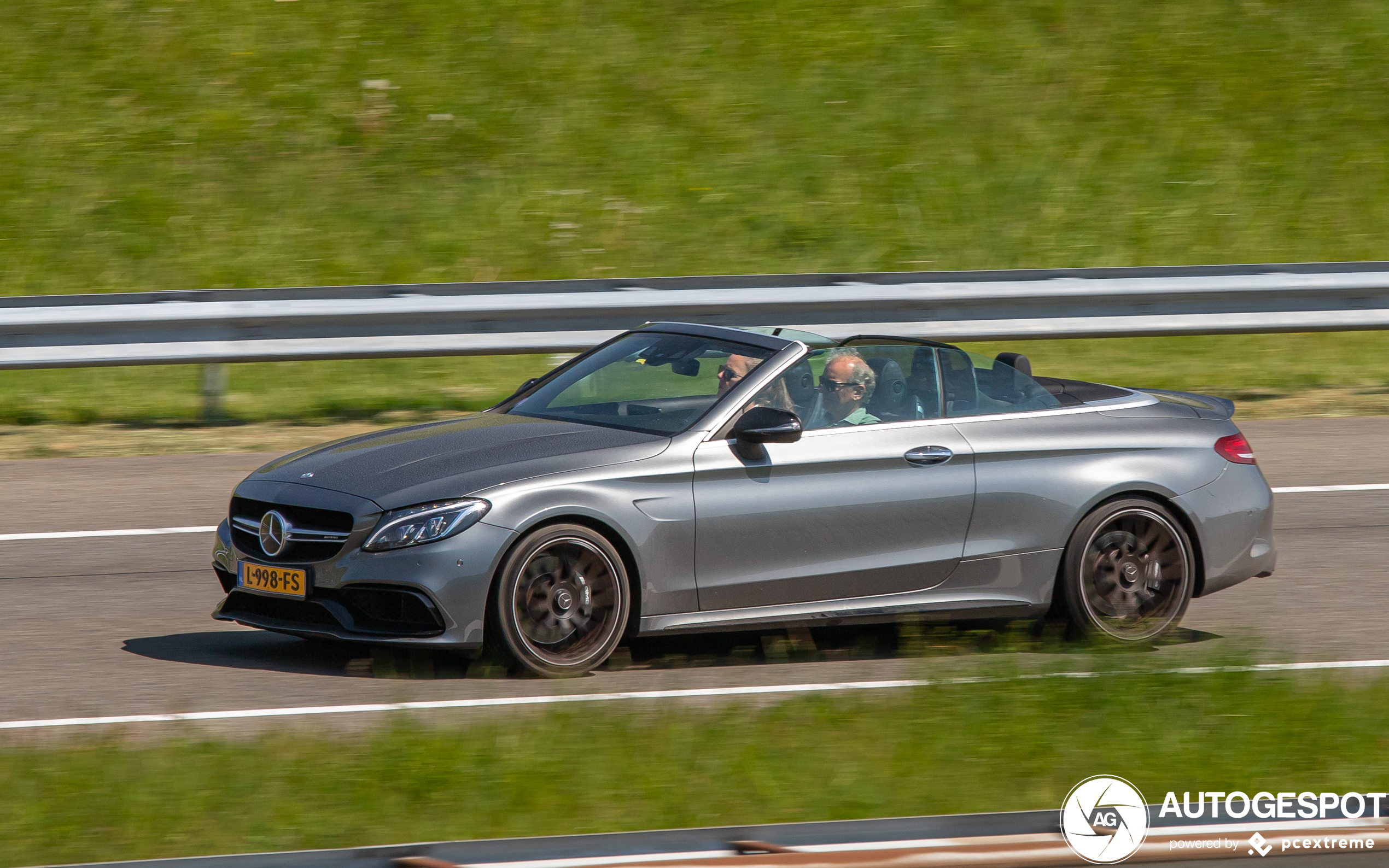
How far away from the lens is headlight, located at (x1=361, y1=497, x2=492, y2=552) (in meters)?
6.56

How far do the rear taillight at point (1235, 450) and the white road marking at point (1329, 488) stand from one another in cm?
303

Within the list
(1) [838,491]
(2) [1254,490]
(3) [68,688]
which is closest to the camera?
(3) [68,688]

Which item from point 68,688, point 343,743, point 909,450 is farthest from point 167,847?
point 909,450

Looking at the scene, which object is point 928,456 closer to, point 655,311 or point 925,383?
point 925,383

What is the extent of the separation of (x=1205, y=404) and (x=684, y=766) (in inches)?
158

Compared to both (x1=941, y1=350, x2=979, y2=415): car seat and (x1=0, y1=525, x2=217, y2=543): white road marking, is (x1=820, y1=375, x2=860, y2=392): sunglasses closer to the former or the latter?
(x1=941, y1=350, x2=979, y2=415): car seat

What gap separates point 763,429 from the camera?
7.10 m

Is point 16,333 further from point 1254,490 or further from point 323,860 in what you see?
point 323,860

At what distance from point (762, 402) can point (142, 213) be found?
11128mm

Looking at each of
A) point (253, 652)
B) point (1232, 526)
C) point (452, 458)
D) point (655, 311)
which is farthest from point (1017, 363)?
point (655, 311)

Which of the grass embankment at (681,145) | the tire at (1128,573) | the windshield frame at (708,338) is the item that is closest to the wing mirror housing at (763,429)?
the windshield frame at (708,338)

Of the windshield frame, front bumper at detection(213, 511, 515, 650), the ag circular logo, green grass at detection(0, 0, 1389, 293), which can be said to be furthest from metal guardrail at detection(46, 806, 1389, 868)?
green grass at detection(0, 0, 1389, 293)

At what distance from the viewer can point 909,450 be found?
7.38 m

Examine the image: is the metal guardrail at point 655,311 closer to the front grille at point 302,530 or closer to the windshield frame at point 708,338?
the windshield frame at point 708,338
